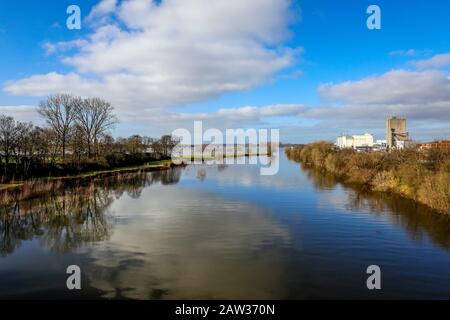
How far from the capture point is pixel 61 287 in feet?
35.6

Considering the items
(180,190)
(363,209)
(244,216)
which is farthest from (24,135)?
(363,209)

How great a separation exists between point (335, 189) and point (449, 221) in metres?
14.4

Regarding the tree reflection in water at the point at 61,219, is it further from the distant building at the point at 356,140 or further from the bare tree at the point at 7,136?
the distant building at the point at 356,140

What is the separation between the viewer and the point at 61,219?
2048 cm

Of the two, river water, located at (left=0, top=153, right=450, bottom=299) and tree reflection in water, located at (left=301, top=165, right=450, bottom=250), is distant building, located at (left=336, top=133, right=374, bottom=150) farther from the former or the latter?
river water, located at (left=0, top=153, right=450, bottom=299)

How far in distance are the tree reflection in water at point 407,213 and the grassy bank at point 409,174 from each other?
2.56ft

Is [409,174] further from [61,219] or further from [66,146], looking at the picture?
[66,146]

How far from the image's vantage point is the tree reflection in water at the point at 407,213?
17422mm

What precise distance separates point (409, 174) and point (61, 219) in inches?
939

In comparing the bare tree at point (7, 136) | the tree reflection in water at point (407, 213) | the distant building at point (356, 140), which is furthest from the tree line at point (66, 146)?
the distant building at point (356, 140)

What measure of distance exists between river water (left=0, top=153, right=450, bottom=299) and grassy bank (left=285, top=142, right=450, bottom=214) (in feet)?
4.02

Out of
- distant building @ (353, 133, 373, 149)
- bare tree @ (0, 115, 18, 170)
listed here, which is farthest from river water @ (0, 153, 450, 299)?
distant building @ (353, 133, 373, 149)

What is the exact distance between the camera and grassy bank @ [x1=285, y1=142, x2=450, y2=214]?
21.8 metres
